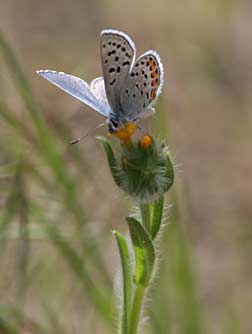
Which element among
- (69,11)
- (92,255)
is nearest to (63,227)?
(92,255)

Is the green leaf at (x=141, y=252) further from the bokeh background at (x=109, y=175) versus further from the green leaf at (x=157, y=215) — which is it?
the bokeh background at (x=109, y=175)

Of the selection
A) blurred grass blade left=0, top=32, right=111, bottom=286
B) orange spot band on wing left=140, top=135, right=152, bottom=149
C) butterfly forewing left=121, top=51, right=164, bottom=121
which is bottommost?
orange spot band on wing left=140, top=135, right=152, bottom=149

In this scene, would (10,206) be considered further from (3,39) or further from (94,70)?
(94,70)

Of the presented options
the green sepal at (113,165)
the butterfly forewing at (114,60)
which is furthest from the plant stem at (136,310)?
the butterfly forewing at (114,60)

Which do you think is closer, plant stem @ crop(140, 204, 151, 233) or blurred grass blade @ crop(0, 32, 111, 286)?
plant stem @ crop(140, 204, 151, 233)

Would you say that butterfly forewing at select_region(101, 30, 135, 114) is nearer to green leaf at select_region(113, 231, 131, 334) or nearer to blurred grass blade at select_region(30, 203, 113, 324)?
green leaf at select_region(113, 231, 131, 334)

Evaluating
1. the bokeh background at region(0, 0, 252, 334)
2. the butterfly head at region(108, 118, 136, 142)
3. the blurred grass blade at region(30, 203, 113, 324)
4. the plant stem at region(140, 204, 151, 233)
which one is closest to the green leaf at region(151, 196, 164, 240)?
the plant stem at region(140, 204, 151, 233)

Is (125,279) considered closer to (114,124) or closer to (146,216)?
(146,216)
